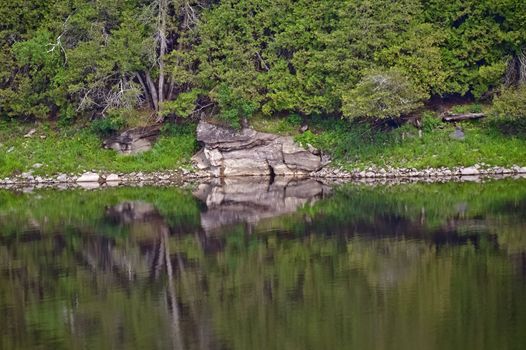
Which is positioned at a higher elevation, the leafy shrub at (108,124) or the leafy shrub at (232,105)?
the leafy shrub at (232,105)

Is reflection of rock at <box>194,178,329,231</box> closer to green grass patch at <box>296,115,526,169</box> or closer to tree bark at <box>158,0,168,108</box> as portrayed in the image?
green grass patch at <box>296,115,526,169</box>

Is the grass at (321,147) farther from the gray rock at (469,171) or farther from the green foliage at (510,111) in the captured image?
the green foliage at (510,111)

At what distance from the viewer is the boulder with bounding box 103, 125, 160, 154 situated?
2233 inches

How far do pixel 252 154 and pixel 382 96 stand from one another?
8.84 metres

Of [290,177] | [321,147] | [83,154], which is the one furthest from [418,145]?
[83,154]

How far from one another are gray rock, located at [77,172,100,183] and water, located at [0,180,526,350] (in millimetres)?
9558

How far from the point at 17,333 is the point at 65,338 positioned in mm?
1466

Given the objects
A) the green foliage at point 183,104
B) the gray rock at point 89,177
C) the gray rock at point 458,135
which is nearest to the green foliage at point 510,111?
the gray rock at point 458,135

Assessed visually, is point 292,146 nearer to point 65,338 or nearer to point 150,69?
point 150,69

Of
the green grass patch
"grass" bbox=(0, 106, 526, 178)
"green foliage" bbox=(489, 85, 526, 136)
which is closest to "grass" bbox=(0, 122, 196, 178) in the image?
"grass" bbox=(0, 106, 526, 178)

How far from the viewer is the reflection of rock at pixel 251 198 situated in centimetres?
3938

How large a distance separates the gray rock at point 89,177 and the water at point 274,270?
31.4 ft

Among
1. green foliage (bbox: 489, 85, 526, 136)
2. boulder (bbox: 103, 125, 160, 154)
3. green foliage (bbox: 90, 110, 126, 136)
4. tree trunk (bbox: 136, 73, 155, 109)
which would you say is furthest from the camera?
tree trunk (bbox: 136, 73, 155, 109)

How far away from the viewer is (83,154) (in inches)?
2245
